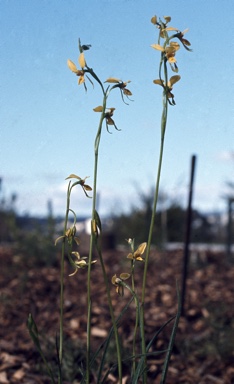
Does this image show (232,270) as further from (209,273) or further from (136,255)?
(136,255)

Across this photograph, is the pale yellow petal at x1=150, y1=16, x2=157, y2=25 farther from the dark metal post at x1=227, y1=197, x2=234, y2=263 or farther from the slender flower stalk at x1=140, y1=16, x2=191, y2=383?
the dark metal post at x1=227, y1=197, x2=234, y2=263

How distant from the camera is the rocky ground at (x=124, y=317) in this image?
3.26 m

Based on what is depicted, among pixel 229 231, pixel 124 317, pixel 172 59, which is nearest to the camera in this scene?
pixel 172 59

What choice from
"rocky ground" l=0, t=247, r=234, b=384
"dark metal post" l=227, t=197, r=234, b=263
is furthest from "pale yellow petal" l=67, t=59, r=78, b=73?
"dark metal post" l=227, t=197, r=234, b=263

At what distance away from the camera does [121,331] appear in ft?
13.4

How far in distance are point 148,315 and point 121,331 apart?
1.68 ft

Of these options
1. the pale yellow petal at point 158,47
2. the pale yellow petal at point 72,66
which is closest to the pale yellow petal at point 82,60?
the pale yellow petal at point 72,66

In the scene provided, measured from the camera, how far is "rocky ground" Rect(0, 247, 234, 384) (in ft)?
10.7

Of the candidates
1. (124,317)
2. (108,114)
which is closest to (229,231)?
(124,317)

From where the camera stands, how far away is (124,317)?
14.3 ft

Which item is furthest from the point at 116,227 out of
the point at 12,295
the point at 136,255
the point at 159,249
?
the point at 136,255

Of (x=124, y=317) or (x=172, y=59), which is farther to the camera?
(x=124, y=317)

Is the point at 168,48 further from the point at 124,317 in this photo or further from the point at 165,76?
the point at 124,317

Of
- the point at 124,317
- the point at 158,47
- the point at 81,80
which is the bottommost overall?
the point at 124,317
